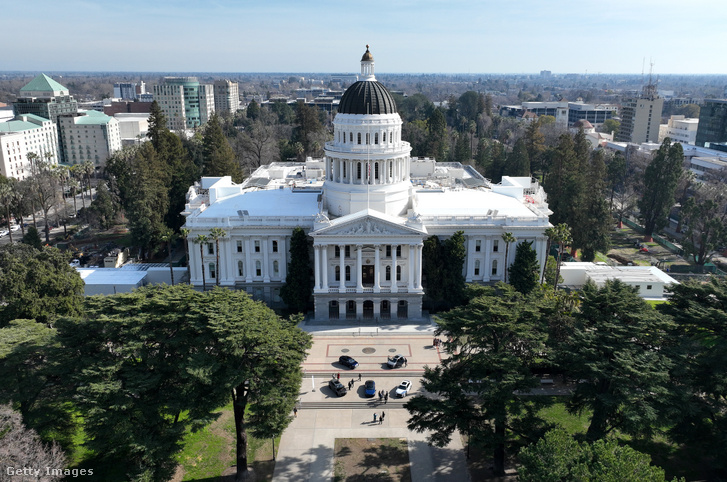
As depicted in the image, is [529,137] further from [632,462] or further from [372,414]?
[632,462]

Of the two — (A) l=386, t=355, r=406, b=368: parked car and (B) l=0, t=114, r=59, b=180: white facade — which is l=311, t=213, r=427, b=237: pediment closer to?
(A) l=386, t=355, r=406, b=368: parked car

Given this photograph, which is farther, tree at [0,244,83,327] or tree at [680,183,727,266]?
tree at [680,183,727,266]

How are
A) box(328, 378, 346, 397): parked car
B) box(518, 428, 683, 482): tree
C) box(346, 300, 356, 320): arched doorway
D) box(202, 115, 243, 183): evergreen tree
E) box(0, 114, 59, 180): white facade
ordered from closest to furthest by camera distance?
1. box(518, 428, 683, 482): tree
2. box(328, 378, 346, 397): parked car
3. box(346, 300, 356, 320): arched doorway
4. box(202, 115, 243, 183): evergreen tree
5. box(0, 114, 59, 180): white facade

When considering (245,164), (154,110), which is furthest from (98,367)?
(245,164)

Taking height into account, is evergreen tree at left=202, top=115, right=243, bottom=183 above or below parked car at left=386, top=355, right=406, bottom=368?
above

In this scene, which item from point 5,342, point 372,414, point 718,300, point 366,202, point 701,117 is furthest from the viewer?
point 701,117

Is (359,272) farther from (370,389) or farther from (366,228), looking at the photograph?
A: (370,389)

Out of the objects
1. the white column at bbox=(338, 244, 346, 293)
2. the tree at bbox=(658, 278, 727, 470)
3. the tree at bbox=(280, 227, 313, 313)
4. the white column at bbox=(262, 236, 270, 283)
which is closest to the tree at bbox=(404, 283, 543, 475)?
the tree at bbox=(658, 278, 727, 470)
